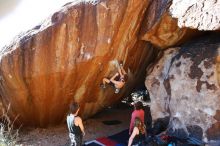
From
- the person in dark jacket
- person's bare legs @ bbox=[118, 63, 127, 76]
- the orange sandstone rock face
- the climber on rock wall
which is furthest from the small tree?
person's bare legs @ bbox=[118, 63, 127, 76]

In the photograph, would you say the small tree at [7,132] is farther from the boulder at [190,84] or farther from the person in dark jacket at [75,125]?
the boulder at [190,84]

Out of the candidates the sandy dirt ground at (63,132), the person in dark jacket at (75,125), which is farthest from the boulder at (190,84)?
the person in dark jacket at (75,125)

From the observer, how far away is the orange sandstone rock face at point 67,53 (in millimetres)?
8016

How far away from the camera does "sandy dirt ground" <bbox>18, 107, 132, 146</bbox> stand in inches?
336

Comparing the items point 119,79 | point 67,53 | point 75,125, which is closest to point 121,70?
point 119,79

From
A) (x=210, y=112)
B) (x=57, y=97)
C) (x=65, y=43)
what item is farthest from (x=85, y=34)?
(x=210, y=112)

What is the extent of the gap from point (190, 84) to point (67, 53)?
2.49m

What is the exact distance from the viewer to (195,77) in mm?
7633

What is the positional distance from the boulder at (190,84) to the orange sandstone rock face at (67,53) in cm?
91

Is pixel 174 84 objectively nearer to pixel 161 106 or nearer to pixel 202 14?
pixel 161 106

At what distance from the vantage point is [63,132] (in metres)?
9.01

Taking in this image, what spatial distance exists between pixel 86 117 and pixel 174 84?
2628 mm

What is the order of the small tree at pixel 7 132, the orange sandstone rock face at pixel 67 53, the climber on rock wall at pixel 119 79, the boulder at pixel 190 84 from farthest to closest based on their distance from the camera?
1. the climber on rock wall at pixel 119 79
2. the orange sandstone rock face at pixel 67 53
3. the small tree at pixel 7 132
4. the boulder at pixel 190 84

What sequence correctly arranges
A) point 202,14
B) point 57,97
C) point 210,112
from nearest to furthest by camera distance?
point 202,14
point 210,112
point 57,97
